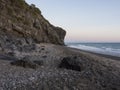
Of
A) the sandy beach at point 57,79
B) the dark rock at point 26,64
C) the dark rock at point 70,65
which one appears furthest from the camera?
the dark rock at point 26,64

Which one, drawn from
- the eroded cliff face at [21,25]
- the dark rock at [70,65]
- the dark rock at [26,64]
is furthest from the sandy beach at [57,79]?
the eroded cliff face at [21,25]

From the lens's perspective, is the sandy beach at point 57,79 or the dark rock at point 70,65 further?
the dark rock at point 70,65

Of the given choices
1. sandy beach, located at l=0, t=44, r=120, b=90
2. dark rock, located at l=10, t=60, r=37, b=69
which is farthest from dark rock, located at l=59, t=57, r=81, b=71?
dark rock, located at l=10, t=60, r=37, b=69

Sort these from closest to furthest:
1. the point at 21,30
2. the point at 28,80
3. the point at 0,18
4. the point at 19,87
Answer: the point at 19,87 < the point at 28,80 < the point at 0,18 < the point at 21,30

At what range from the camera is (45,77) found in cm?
1366

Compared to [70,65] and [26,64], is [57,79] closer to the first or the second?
[70,65]

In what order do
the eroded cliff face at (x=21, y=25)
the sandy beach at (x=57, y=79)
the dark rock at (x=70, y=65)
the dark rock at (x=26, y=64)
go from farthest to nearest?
the eroded cliff face at (x=21, y=25) → the dark rock at (x=26, y=64) → the dark rock at (x=70, y=65) → the sandy beach at (x=57, y=79)

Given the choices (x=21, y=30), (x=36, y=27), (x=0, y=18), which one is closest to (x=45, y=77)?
(x=0, y=18)

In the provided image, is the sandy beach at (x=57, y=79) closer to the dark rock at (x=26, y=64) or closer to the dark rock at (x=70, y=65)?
the dark rock at (x=70, y=65)

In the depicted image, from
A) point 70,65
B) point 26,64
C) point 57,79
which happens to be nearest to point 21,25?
point 26,64

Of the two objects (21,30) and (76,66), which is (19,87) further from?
(21,30)

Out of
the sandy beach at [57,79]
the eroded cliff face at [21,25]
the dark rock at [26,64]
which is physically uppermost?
the eroded cliff face at [21,25]

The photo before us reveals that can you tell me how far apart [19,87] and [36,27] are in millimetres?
45568

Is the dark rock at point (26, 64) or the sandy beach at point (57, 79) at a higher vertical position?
the dark rock at point (26, 64)
